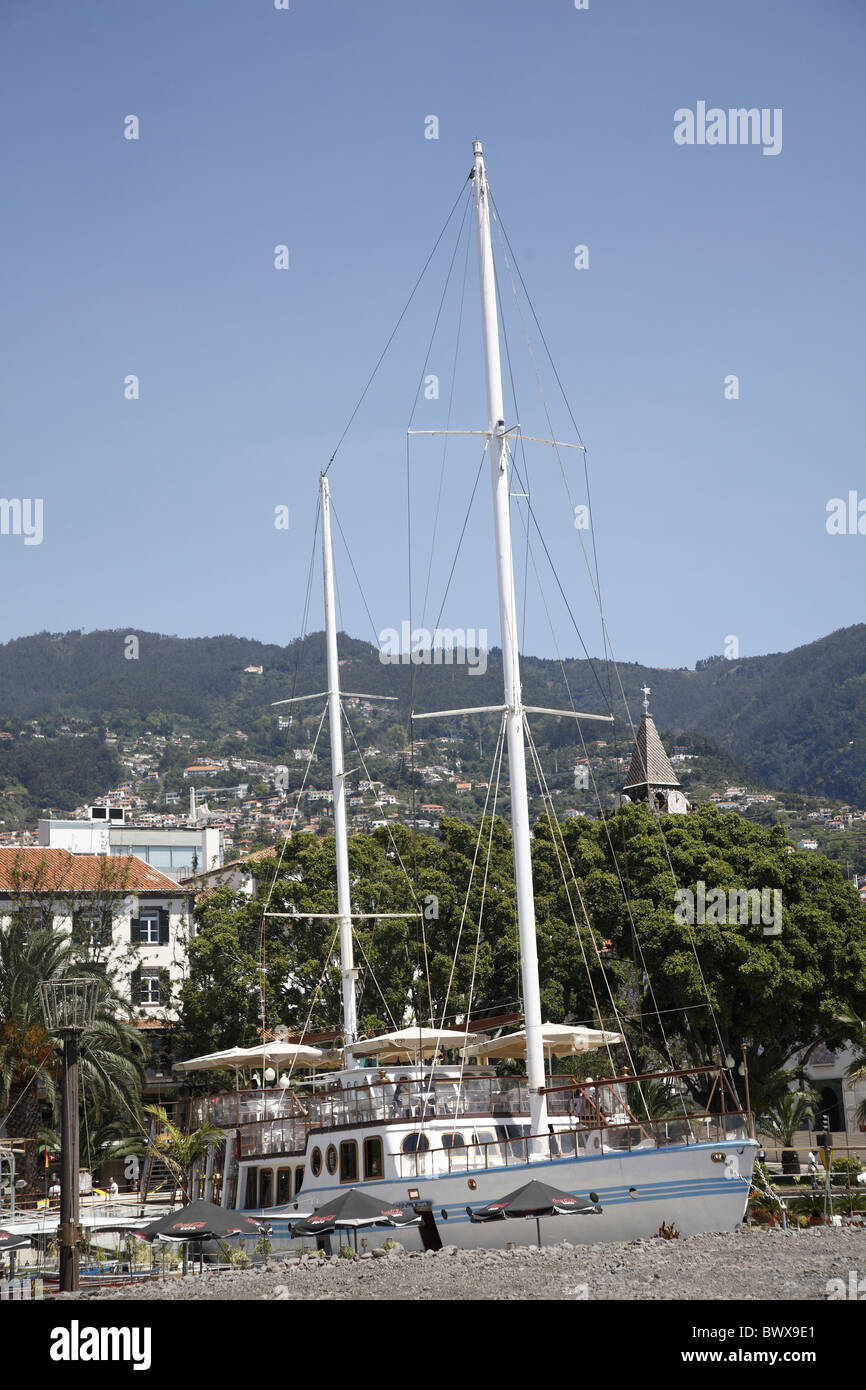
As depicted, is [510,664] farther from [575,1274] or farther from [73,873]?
[73,873]

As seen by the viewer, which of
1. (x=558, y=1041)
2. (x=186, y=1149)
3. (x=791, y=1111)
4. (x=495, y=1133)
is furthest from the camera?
(x=791, y=1111)

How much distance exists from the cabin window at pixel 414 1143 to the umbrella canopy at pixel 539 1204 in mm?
3492

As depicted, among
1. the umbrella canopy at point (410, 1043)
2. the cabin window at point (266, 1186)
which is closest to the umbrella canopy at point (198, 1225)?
the cabin window at point (266, 1186)

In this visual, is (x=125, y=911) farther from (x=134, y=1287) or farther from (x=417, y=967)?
(x=134, y=1287)

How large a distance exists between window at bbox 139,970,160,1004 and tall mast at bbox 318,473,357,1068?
74.3 feet

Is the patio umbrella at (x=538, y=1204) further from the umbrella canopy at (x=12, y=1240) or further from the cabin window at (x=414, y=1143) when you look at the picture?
the umbrella canopy at (x=12, y=1240)

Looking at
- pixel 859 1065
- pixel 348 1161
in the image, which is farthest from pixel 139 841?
pixel 348 1161

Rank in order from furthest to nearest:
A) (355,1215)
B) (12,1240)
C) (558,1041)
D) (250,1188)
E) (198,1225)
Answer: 1. (250,1188)
2. (558,1041)
3. (12,1240)
4. (198,1225)
5. (355,1215)

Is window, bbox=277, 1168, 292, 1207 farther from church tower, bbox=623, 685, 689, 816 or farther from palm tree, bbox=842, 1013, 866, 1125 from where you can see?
church tower, bbox=623, 685, 689, 816

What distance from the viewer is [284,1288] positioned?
17875mm

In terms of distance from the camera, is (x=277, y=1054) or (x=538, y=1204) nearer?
(x=538, y=1204)

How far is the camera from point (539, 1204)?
67.1 ft

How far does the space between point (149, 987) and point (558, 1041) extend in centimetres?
3263

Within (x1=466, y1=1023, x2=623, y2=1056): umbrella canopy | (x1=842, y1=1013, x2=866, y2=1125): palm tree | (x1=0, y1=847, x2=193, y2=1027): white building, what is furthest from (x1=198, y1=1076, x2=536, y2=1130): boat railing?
(x1=0, y1=847, x2=193, y2=1027): white building
